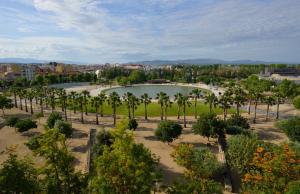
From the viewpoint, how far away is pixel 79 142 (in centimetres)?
5425

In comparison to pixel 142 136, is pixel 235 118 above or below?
above

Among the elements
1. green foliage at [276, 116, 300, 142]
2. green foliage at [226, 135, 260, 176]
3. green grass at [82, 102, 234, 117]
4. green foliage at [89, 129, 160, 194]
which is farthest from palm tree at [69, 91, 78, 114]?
green foliage at [89, 129, 160, 194]

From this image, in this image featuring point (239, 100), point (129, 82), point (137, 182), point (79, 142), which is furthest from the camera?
point (129, 82)

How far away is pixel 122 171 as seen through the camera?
1722cm

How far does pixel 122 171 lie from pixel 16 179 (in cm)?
792

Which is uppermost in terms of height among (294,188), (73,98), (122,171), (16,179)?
(122,171)

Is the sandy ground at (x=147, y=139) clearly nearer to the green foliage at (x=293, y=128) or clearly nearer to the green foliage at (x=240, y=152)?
the green foliage at (x=293, y=128)

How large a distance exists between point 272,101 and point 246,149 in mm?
43462

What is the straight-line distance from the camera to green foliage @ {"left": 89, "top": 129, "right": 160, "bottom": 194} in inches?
680

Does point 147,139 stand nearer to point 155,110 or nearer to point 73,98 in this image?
point 155,110

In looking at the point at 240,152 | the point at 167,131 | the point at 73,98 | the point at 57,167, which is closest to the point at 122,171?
the point at 57,167

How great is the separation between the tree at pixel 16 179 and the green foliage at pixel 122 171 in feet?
18.0

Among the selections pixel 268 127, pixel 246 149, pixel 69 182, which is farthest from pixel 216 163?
pixel 268 127

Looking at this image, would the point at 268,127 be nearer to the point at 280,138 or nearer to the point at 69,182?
the point at 280,138
